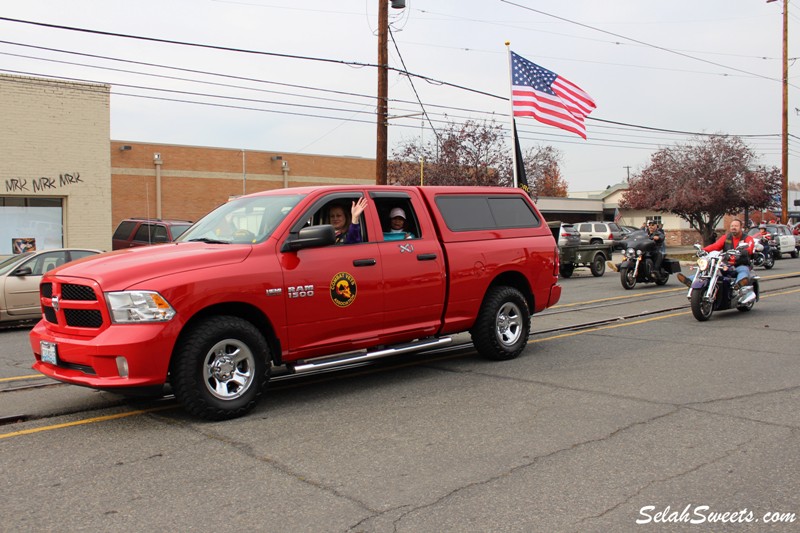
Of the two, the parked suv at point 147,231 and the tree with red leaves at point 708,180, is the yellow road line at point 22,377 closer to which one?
the parked suv at point 147,231

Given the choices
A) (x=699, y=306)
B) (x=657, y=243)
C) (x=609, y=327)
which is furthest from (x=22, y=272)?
(x=657, y=243)

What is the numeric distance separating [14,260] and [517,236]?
9.65 meters

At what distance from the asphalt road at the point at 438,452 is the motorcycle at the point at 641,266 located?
973 centimetres

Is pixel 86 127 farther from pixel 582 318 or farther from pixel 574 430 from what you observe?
pixel 574 430

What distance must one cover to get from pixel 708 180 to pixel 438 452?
42.2 metres

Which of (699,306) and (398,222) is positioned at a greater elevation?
(398,222)

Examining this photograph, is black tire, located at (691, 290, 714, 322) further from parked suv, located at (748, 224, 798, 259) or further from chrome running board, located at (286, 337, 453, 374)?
parked suv, located at (748, 224, 798, 259)

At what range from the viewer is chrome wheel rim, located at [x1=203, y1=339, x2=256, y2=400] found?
20.1 ft

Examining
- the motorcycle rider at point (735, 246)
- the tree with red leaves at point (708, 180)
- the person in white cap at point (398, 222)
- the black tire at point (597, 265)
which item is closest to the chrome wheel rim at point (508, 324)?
the person in white cap at point (398, 222)

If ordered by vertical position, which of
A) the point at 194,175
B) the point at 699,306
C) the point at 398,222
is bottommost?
the point at 699,306

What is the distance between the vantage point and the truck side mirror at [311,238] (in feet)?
21.6

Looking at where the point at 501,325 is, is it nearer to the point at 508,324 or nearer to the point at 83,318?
the point at 508,324

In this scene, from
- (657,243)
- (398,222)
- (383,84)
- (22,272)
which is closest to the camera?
(398,222)

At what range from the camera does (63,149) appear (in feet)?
72.2
